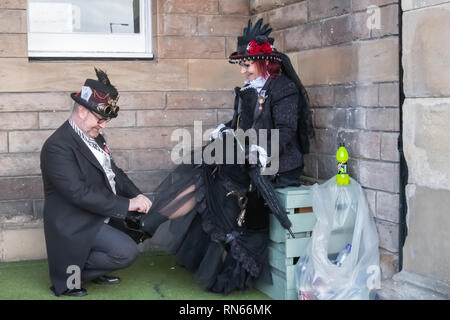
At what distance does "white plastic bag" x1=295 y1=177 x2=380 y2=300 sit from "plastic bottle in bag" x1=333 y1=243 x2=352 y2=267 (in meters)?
0.03

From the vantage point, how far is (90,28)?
5.12 m

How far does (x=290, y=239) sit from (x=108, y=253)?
1.17 meters

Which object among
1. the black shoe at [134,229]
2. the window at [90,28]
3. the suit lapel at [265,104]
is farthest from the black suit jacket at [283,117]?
the window at [90,28]

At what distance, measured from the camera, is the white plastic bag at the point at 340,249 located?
371 centimetres

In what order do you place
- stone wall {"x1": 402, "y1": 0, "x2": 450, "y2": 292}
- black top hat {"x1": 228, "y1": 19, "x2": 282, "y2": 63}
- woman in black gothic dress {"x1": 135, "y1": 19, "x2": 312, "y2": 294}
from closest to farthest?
stone wall {"x1": 402, "y1": 0, "x2": 450, "y2": 292} → woman in black gothic dress {"x1": 135, "y1": 19, "x2": 312, "y2": 294} → black top hat {"x1": 228, "y1": 19, "x2": 282, "y2": 63}

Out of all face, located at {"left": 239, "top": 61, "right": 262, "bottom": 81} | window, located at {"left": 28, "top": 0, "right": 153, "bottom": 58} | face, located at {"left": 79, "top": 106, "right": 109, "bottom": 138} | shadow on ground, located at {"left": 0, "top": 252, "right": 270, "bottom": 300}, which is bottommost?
shadow on ground, located at {"left": 0, "top": 252, "right": 270, "bottom": 300}

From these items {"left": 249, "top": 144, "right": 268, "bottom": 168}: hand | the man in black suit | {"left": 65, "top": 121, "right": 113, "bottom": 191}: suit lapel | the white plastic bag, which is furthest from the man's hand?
the white plastic bag

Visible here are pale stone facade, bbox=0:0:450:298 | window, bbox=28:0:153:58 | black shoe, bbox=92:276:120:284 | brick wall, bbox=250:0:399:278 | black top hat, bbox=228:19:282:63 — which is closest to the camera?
pale stone facade, bbox=0:0:450:298

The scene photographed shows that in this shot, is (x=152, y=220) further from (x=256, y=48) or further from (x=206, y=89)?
(x=206, y=89)

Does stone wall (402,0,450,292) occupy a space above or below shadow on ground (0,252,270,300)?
above

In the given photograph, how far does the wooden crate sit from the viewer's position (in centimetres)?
388

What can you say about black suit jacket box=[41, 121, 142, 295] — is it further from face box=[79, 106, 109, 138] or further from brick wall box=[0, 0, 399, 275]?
brick wall box=[0, 0, 399, 275]

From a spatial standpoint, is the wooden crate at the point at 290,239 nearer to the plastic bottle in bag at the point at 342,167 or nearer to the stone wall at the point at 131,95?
the plastic bottle in bag at the point at 342,167

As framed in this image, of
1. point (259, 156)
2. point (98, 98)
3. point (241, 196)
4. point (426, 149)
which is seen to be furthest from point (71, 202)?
point (426, 149)
